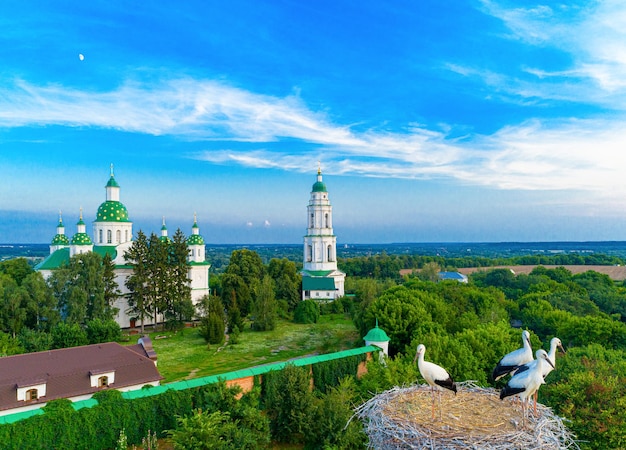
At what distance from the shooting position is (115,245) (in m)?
37.8

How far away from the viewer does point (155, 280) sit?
34.1m

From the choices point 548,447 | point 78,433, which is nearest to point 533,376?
point 548,447

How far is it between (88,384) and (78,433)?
433cm

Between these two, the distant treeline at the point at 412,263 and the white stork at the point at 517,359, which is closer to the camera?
the white stork at the point at 517,359

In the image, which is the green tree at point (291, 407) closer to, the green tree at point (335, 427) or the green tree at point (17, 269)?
the green tree at point (335, 427)

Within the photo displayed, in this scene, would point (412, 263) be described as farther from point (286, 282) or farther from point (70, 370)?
point (70, 370)

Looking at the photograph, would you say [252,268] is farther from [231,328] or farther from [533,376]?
[533,376]

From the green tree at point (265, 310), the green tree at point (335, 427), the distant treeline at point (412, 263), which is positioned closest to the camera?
the green tree at point (335, 427)

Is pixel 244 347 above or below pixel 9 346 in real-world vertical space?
below

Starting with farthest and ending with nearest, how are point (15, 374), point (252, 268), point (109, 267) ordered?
point (252, 268) → point (109, 267) → point (15, 374)

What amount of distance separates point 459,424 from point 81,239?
35.8 m

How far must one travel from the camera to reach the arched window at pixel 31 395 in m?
16.7

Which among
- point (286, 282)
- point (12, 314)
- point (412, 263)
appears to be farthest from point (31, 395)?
point (412, 263)

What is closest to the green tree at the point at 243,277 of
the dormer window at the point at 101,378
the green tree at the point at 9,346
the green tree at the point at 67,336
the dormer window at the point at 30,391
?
the green tree at the point at 67,336
